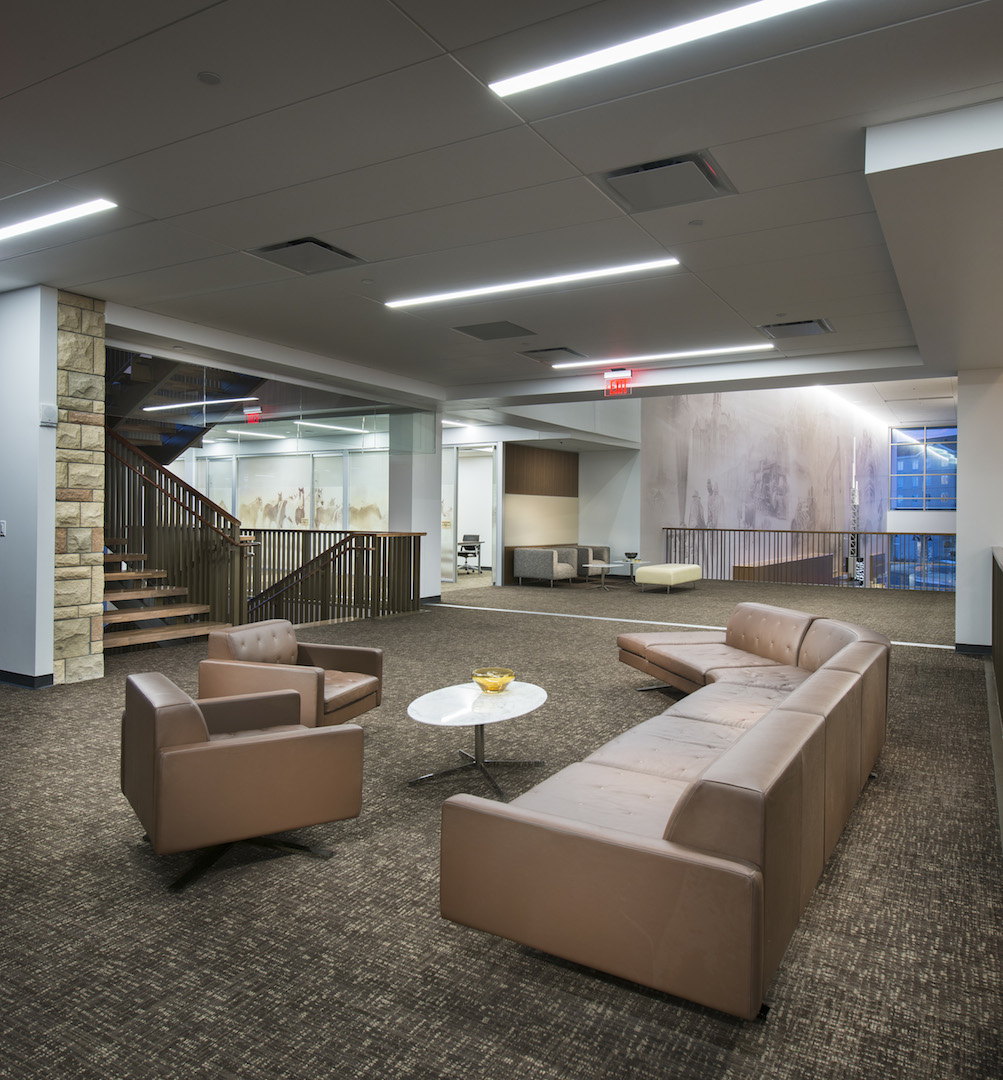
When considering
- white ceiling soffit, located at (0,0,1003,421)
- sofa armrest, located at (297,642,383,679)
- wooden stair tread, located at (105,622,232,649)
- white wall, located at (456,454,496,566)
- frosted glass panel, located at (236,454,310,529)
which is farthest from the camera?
white wall, located at (456,454,496,566)

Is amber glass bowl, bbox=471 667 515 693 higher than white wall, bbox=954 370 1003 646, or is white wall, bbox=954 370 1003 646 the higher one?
white wall, bbox=954 370 1003 646

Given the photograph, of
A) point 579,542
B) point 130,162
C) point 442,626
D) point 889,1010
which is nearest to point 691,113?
point 130,162

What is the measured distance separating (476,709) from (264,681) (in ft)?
3.67

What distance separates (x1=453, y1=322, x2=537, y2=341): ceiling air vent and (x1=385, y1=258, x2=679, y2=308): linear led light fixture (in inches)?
33.3

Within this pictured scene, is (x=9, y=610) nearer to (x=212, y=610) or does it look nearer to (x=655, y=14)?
(x=212, y=610)

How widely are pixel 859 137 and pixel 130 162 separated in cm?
323

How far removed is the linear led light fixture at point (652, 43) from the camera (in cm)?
246

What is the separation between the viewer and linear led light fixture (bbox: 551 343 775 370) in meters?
7.65

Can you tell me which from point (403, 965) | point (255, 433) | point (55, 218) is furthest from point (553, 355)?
point (403, 965)

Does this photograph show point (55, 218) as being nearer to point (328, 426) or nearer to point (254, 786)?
point (254, 786)

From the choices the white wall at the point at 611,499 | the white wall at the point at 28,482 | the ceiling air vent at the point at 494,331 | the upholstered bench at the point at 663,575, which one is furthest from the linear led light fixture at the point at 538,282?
the white wall at the point at 611,499

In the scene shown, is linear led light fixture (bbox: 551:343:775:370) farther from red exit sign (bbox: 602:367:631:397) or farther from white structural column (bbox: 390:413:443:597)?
white structural column (bbox: 390:413:443:597)

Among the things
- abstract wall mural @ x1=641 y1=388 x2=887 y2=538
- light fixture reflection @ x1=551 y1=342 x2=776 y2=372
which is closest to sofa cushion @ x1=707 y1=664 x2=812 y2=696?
light fixture reflection @ x1=551 y1=342 x2=776 y2=372

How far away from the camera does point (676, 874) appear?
1.94 m
